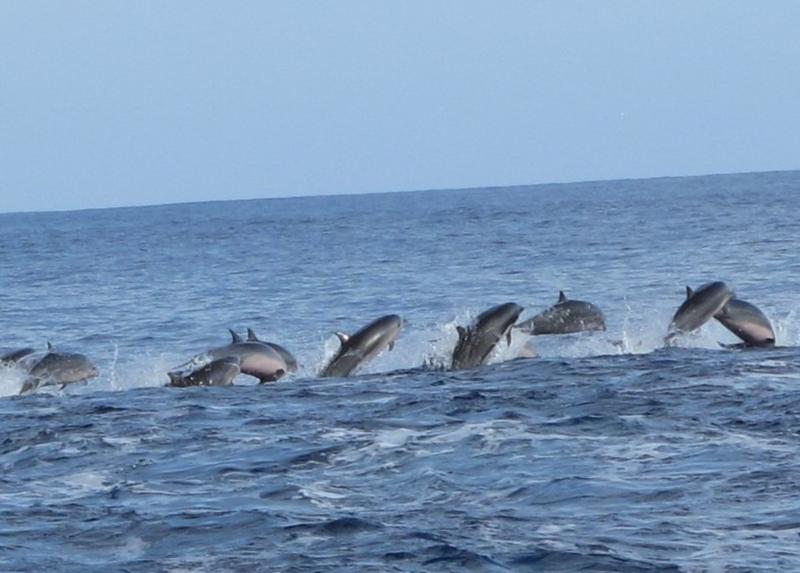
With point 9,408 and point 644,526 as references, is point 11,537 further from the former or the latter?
point 9,408

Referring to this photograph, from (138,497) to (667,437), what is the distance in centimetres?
470

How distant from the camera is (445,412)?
16.5m

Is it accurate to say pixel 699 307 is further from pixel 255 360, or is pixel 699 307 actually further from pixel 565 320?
pixel 255 360

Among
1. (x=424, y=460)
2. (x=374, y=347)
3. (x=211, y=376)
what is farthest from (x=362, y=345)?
(x=424, y=460)

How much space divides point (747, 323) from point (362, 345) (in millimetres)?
5114

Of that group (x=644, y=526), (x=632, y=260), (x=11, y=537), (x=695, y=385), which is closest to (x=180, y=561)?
(x=11, y=537)

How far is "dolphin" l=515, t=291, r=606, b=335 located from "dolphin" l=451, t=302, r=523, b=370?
976mm

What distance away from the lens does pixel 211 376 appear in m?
20.4

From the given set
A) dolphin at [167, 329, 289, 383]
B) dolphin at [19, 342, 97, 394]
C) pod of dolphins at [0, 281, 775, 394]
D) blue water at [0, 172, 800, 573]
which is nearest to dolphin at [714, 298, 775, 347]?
pod of dolphins at [0, 281, 775, 394]

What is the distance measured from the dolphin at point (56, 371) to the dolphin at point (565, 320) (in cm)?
585

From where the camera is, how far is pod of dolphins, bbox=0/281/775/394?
2073cm

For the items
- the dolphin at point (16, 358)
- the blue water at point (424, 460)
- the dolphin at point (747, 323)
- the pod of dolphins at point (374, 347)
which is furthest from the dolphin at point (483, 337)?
the dolphin at point (16, 358)

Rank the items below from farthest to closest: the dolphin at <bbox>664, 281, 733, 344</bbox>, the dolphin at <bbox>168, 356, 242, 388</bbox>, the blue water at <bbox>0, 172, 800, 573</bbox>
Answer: the dolphin at <bbox>664, 281, 733, 344</bbox> < the dolphin at <bbox>168, 356, 242, 388</bbox> < the blue water at <bbox>0, 172, 800, 573</bbox>

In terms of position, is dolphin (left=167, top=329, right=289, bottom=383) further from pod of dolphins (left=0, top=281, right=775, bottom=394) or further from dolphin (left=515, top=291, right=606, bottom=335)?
dolphin (left=515, top=291, right=606, bottom=335)
